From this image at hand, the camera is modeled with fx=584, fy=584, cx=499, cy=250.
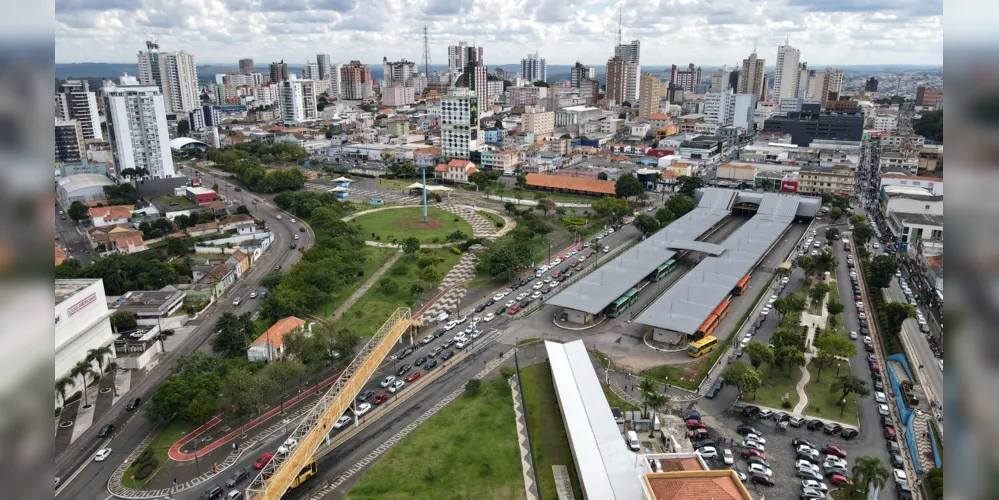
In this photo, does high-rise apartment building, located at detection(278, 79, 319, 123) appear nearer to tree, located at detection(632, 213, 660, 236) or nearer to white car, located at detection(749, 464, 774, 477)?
tree, located at detection(632, 213, 660, 236)

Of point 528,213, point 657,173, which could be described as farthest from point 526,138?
point 528,213

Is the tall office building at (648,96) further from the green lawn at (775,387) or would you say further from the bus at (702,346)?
the green lawn at (775,387)

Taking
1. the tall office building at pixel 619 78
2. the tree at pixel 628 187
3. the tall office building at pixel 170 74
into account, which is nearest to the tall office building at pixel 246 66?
the tall office building at pixel 170 74

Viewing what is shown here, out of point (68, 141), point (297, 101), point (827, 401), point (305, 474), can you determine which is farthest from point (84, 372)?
point (297, 101)

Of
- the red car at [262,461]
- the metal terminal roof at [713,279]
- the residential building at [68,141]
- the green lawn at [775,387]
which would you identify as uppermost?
the residential building at [68,141]

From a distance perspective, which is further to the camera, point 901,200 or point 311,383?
point 901,200

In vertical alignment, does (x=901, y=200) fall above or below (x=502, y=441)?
above

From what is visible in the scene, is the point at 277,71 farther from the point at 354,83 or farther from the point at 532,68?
the point at 532,68
